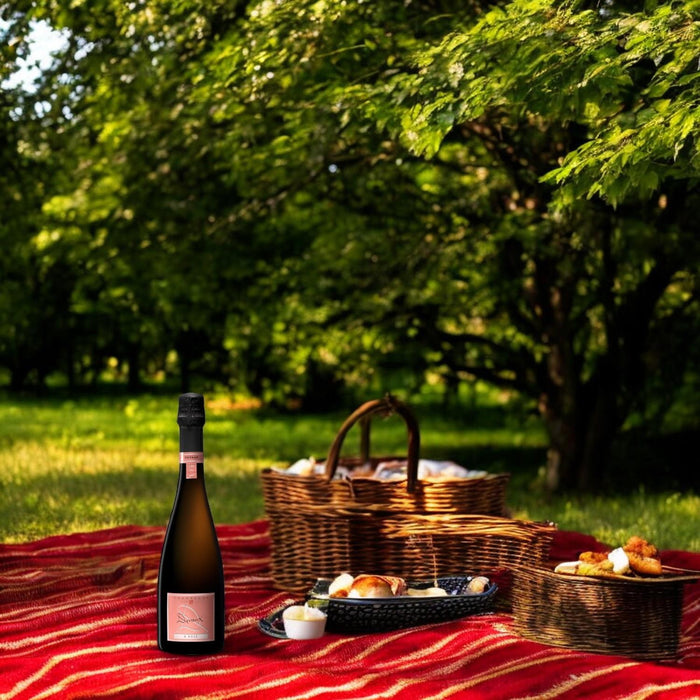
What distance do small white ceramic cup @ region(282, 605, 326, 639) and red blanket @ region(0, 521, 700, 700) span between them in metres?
0.05

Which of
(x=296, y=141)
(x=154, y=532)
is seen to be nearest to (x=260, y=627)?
(x=154, y=532)

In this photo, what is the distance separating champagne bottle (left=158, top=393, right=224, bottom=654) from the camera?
357 centimetres

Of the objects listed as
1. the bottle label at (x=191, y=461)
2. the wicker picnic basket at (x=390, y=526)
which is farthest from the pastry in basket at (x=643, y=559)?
the bottle label at (x=191, y=461)

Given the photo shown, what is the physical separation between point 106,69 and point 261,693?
657cm

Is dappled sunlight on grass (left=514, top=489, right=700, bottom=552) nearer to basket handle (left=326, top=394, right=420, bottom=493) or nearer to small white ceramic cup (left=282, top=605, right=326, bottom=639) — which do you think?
basket handle (left=326, top=394, right=420, bottom=493)

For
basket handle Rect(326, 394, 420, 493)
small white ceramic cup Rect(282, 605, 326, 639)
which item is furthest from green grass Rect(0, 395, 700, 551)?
small white ceramic cup Rect(282, 605, 326, 639)

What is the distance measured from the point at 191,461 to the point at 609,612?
1.52 meters

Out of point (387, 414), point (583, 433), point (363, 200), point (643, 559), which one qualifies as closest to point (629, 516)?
point (583, 433)

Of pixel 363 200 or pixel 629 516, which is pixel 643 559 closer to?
pixel 629 516

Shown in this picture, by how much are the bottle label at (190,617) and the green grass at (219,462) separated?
153 inches

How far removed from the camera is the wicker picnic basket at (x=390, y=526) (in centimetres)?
469

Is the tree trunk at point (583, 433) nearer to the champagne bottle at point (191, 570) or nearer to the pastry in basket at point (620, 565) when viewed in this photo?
the pastry in basket at point (620, 565)

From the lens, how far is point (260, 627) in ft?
13.7

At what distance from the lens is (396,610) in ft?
13.7
